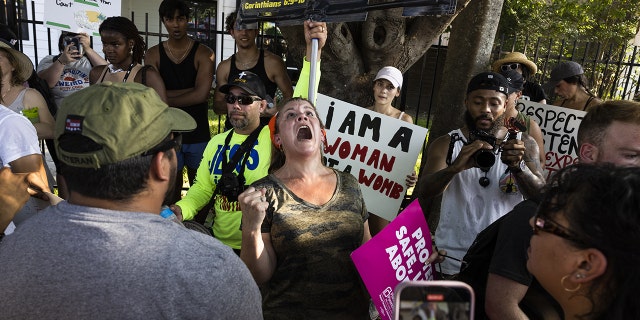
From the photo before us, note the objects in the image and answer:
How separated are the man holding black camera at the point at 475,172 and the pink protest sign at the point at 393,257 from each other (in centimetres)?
45

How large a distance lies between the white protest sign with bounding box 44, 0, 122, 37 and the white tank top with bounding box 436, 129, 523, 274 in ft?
11.9

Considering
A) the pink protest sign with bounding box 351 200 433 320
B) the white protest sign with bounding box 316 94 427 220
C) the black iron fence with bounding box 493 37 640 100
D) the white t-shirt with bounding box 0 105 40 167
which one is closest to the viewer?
the pink protest sign with bounding box 351 200 433 320

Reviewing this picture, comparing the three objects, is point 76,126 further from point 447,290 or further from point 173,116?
point 447,290

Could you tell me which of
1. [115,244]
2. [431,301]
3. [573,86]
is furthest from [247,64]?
[431,301]

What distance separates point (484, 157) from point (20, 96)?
318 cm

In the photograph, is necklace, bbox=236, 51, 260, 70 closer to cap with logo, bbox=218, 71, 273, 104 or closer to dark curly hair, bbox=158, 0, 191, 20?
dark curly hair, bbox=158, 0, 191, 20

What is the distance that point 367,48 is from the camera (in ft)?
14.7

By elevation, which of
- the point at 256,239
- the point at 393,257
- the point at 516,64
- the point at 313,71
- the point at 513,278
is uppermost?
the point at 516,64

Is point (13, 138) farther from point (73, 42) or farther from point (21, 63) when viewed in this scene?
point (73, 42)

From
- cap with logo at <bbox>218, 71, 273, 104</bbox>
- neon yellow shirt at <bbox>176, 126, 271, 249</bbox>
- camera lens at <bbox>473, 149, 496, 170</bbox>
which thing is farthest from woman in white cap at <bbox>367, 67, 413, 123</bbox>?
camera lens at <bbox>473, 149, 496, 170</bbox>

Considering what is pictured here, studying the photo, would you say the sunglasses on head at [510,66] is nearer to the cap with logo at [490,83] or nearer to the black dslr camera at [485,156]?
the cap with logo at [490,83]

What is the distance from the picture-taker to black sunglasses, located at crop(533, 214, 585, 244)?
3.75 ft

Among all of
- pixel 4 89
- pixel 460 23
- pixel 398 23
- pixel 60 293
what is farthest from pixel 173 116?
pixel 460 23

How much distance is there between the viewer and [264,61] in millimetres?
4176
